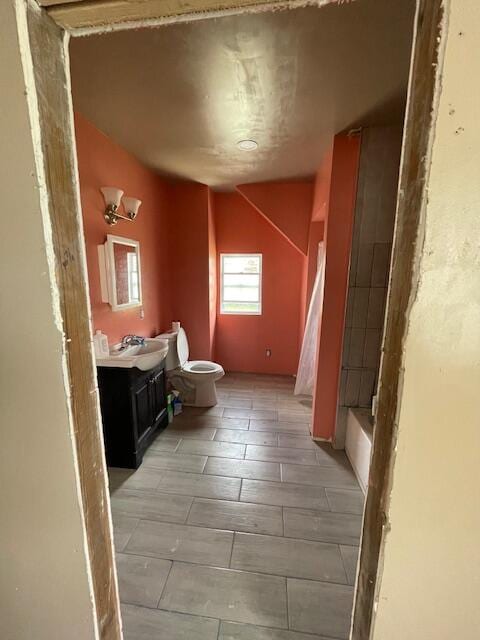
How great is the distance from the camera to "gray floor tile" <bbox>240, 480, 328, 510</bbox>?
1758 mm

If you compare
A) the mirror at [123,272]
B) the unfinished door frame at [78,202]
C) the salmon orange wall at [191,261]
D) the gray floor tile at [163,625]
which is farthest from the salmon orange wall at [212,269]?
the unfinished door frame at [78,202]

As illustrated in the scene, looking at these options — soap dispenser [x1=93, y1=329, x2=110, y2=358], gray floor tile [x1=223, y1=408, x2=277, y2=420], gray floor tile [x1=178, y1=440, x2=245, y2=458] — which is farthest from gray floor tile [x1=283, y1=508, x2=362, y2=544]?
soap dispenser [x1=93, y1=329, x2=110, y2=358]

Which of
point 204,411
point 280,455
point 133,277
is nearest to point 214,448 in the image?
point 280,455

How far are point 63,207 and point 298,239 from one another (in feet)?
9.56

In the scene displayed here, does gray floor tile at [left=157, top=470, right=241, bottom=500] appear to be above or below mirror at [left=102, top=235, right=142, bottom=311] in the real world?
below

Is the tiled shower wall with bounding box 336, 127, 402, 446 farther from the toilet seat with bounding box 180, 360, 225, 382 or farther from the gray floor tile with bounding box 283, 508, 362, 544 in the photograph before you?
the toilet seat with bounding box 180, 360, 225, 382

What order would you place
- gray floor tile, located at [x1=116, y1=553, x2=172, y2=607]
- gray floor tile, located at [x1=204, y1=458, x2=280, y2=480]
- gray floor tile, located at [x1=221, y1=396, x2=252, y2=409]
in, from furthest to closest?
gray floor tile, located at [x1=221, y1=396, x2=252, y2=409] → gray floor tile, located at [x1=204, y1=458, x2=280, y2=480] → gray floor tile, located at [x1=116, y1=553, x2=172, y2=607]

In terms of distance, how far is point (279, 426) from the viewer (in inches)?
105

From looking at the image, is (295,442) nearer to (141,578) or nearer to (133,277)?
(141,578)

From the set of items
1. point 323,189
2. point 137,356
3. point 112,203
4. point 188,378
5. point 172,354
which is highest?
point 323,189

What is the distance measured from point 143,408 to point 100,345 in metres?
0.61

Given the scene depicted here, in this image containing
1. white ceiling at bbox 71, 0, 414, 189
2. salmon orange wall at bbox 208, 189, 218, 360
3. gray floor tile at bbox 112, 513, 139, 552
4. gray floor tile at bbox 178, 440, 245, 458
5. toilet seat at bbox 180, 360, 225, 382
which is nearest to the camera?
white ceiling at bbox 71, 0, 414, 189

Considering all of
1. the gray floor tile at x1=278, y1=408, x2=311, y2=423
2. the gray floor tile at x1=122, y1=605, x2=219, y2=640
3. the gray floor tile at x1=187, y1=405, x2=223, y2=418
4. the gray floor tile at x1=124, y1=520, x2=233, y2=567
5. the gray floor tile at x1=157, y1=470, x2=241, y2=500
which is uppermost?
the gray floor tile at x1=187, y1=405, x2=223, y2=418

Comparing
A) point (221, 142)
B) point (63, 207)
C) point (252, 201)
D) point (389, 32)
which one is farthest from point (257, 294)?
point (63, 207)
